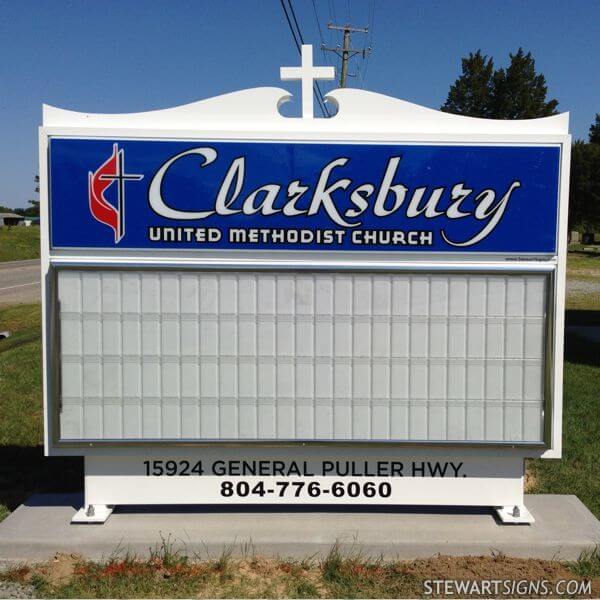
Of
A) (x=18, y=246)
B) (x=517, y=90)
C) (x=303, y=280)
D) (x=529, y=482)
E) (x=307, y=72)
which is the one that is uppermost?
(x=517, y=90)

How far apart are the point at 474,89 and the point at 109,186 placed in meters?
61.2

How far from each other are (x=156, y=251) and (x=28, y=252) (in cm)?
4913

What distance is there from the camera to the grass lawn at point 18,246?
48.8 meters

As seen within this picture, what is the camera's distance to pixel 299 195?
5.49 m

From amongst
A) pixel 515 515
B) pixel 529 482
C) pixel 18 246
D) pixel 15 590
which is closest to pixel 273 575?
pixel 15 590

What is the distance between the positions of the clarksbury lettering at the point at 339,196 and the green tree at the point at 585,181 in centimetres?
5655

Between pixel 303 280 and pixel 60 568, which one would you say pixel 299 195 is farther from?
pixel 60 568

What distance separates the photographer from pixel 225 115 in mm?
5570

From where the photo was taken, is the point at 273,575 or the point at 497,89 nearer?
the point at 273,575

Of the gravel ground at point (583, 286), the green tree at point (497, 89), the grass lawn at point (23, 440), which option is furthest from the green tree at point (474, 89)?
the grass lawn at point (23, 440)

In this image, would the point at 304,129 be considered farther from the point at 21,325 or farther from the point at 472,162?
the point at 21,325

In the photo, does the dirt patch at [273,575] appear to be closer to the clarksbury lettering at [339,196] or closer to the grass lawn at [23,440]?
the grass lawn at [23,440]

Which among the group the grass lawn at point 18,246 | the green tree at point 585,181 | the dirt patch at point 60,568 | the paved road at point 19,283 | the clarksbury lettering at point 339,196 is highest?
the green tree at point 585,181

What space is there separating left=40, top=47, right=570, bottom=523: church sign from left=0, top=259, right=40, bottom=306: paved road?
1933cm
